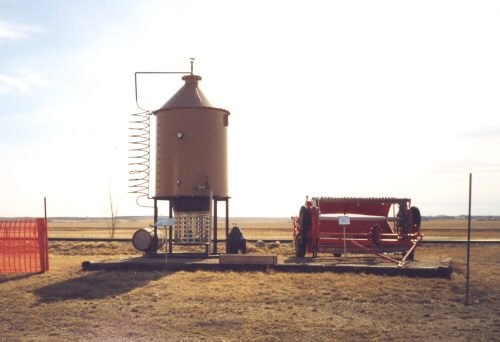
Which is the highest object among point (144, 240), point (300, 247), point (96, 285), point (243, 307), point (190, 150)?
point (190, 150)

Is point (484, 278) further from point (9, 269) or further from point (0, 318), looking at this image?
point (9, 269)

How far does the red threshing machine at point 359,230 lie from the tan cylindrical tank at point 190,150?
3564mm

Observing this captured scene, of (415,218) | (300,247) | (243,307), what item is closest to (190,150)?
(300,247)

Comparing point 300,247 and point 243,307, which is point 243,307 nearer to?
point 243,307

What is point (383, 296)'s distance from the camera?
1245cm

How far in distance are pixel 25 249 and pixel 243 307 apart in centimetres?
948

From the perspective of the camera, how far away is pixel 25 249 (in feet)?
57.3

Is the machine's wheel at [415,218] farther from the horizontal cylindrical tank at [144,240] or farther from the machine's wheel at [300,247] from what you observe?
the horizontal cylindrical tank at [144,240]

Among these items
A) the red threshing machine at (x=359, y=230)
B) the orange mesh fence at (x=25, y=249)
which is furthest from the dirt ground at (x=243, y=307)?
the red threshing machine at (x=359, y=230)

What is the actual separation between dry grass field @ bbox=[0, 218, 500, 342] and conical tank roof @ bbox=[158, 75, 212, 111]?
22.0 feet

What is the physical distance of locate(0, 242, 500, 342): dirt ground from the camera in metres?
9.20

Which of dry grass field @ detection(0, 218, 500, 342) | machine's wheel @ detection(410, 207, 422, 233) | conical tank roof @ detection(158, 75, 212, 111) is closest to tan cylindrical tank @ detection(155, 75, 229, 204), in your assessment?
conical tank roof @ detection(158, 75, 212, 111)

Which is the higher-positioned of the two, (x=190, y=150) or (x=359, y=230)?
(x=190, y=150)

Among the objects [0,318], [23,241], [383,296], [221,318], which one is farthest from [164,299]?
[23,241]
